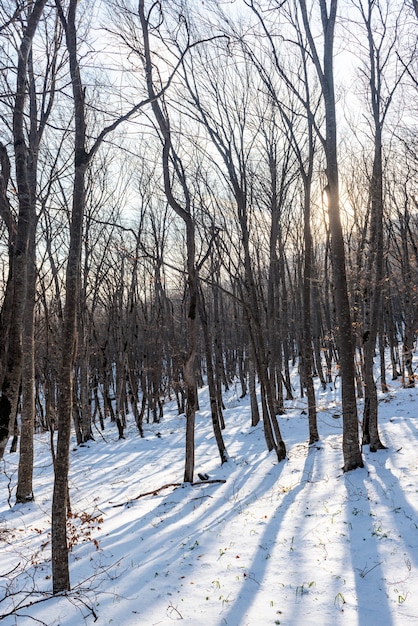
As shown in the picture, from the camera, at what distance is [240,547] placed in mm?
5016

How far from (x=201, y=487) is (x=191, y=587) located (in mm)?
3950

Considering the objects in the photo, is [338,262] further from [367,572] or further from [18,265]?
[18,265]

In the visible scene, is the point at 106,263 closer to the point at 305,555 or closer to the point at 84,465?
the point at 84,465

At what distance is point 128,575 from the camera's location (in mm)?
4578

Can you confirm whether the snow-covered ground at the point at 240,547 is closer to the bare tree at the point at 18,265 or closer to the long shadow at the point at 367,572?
the long shadow at the point at 367,572

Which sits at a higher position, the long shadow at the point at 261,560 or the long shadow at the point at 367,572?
the long shadow at the point at 367,572

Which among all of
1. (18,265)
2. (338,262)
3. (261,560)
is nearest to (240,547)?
(261,560)

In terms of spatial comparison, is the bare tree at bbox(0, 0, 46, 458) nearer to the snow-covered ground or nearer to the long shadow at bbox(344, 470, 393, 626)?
the snow-covered ground

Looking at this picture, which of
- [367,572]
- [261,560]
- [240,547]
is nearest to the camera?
[367,572]

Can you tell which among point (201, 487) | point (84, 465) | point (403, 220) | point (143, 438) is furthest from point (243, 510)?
point (403, 220)

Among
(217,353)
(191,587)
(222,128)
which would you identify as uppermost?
(222,128)

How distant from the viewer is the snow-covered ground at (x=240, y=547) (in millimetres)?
3643

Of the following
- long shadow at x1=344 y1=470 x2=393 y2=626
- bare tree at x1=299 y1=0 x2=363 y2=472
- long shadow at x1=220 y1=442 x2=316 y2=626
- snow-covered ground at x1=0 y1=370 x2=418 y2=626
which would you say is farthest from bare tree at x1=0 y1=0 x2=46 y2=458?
bare tree at x1=299 y1=0 x2=363 y2=472

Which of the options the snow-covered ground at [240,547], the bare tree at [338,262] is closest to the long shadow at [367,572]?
the snow-covered ground at [240,547]
